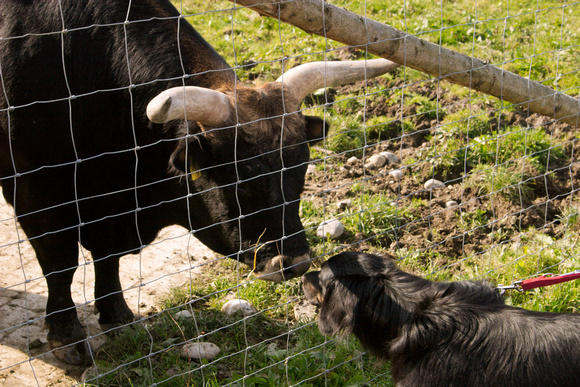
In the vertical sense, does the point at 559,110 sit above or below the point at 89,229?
above

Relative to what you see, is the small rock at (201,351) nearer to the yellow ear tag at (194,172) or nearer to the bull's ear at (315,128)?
the yellow ear tag at (194,172)

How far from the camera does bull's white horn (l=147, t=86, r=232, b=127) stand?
2.90 meters

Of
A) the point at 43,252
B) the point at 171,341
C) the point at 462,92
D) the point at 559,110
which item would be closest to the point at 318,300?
the point at 171,341

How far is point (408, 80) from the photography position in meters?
6.91

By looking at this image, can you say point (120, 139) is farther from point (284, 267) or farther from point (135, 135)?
point (284, 267)

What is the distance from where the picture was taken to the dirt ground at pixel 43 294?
11.9ft

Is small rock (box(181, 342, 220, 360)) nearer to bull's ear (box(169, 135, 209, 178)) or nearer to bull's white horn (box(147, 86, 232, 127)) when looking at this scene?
bull's ear (box(169, 135, 209, 178))

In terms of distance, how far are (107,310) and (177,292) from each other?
0.50 metres

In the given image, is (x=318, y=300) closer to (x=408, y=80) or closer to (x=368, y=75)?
(x=368, y=75)

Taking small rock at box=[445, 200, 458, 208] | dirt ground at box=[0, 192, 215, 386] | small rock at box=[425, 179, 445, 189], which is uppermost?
small rock at box=[425, 179, 445, 189]

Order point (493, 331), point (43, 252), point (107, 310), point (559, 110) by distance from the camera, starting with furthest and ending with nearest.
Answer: point (559, 110)
point (107, 310)
point (43, 252)
point (493, 331)

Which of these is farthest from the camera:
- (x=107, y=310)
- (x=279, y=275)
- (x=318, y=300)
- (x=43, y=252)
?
(x=107, y=310)

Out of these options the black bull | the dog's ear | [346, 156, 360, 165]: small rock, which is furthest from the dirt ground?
[346, 156, 360, 165]: small rock

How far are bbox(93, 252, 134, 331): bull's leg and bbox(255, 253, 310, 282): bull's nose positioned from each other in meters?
1.28
